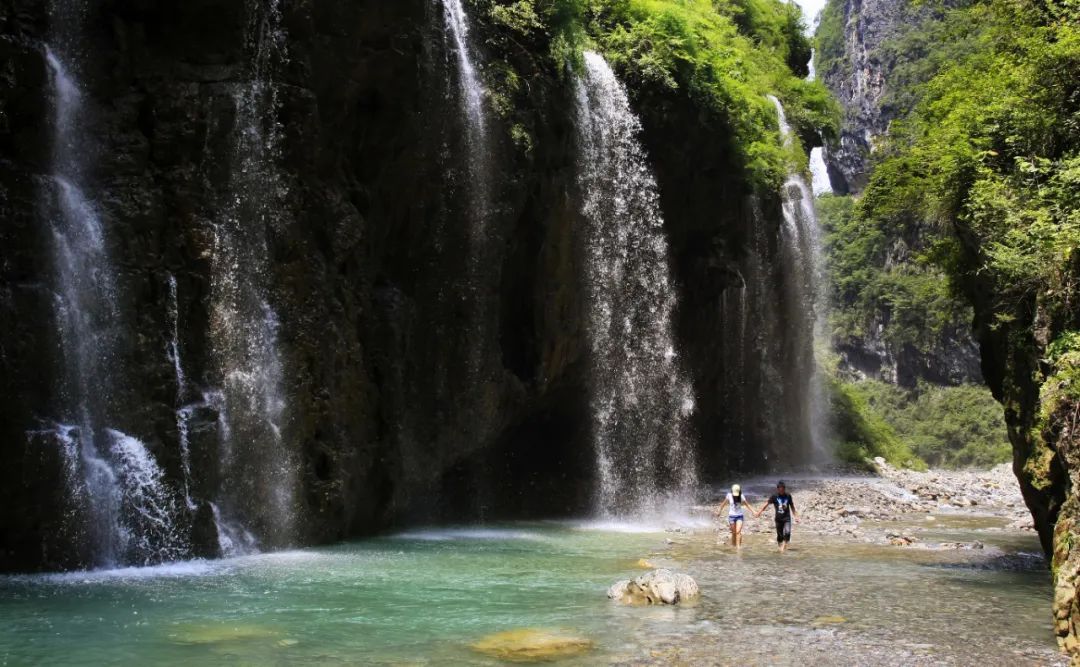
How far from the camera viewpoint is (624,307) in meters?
27.6

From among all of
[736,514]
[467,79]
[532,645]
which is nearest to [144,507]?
[532,645]

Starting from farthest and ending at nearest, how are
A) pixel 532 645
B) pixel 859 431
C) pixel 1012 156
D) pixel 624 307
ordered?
pixel 859 431 < pixel 624 307 < pixel 1012 156 < pixel 532 645

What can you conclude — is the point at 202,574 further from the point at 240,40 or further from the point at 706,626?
the point at 240,40

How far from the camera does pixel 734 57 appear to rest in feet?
112

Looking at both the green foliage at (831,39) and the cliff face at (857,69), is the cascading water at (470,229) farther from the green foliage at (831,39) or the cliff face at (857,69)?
the green foliage at (831,39)

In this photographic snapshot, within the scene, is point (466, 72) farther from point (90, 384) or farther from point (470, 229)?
point (90, 384)

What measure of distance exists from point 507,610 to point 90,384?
807 cm

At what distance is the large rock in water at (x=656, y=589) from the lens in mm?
11688

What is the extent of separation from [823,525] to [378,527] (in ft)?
33.1

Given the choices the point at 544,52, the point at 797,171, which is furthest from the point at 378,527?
the point at 797,171

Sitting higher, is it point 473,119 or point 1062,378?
point 473,119

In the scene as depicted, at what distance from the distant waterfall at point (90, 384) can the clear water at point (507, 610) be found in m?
0.75

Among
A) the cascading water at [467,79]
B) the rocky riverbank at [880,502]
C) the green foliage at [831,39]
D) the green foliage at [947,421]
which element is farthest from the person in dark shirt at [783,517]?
the green foliage at [831,39]

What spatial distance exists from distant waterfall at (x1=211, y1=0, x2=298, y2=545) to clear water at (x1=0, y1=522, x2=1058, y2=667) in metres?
1.24
